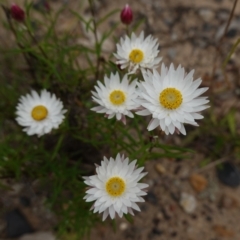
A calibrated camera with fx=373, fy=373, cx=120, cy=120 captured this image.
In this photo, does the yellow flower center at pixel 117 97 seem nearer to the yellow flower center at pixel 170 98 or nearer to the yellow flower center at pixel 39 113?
the yellow flower center at pixel 170 98

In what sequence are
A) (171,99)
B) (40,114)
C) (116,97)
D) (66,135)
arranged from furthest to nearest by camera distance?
(66,135)
(40,114)
(116,97)
(171,99)

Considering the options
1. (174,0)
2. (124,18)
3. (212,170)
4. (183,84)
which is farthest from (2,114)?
(174,0)

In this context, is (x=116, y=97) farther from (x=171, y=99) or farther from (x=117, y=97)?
(x=171, y=99)

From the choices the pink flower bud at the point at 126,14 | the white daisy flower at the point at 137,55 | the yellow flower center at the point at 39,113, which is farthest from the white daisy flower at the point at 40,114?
the pink flower bud at the point at 126,14

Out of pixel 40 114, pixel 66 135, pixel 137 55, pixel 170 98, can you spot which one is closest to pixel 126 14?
pixel 137 55

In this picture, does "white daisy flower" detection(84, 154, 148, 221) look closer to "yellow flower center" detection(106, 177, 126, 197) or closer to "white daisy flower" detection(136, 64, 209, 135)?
"yellow flower center" detection(106, 177, 126, 197)

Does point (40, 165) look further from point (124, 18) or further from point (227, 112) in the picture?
point (227, 112)
